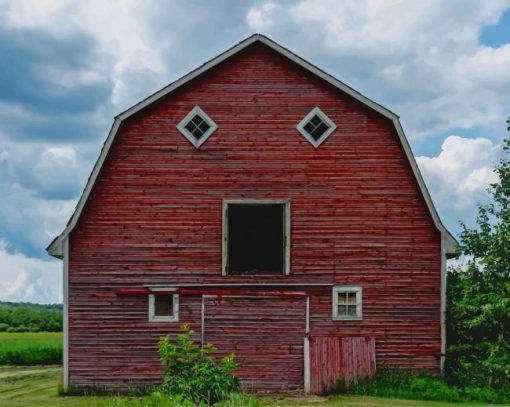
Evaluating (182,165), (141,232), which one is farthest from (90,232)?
(182,165)

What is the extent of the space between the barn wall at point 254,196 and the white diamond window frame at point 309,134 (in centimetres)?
15

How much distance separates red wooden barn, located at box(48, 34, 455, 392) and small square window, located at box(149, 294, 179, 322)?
0.04m

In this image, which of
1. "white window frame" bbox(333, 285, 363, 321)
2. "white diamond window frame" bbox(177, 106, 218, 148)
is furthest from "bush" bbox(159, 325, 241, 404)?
"white diamond window frame" bbox(177, 106, 218, 148)

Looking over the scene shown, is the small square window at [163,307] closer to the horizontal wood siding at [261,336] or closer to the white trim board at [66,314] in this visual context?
the horizontal wood siding at [261,336]

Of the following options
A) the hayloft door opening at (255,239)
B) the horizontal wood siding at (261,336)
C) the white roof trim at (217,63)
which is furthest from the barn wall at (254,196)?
the hayloft door opening at (255,239)

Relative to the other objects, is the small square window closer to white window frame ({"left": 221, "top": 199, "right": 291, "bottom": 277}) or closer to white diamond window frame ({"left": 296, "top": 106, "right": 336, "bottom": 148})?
white window frame ({"left": 221, "top": 199, "right": 291, "bottom": 277})

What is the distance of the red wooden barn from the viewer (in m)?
21.3

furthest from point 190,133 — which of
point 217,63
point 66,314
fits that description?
point 66,314

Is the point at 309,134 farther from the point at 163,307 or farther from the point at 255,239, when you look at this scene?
the point at 255,239

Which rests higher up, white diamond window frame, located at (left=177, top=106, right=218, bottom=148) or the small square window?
white diamond window frame, located at (left=177, top=106, right=218, bottom=148)

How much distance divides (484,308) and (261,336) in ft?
20.2

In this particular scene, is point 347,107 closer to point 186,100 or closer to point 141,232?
point 186,100

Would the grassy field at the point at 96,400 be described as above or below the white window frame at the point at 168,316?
below

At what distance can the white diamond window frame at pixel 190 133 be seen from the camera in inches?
849
